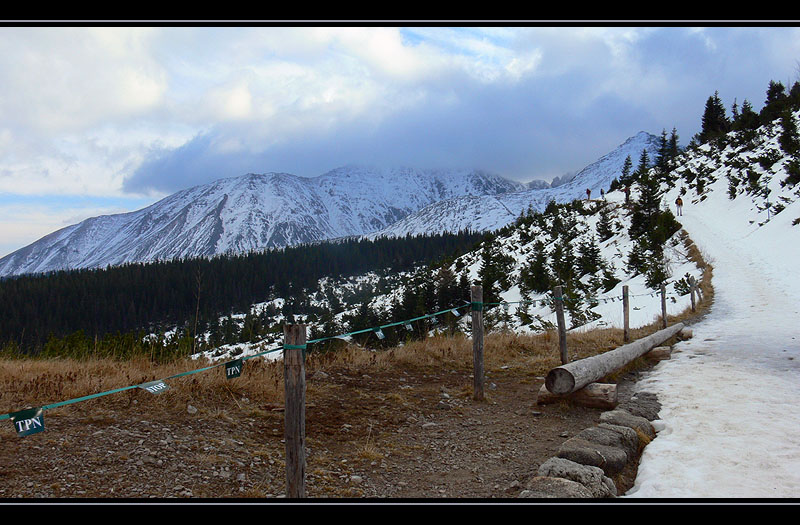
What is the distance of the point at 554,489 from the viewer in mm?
3793

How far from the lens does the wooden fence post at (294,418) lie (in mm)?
3676

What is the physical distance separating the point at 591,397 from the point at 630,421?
1.29 meters

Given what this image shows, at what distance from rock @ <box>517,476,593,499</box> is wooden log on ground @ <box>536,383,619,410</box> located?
128 inches

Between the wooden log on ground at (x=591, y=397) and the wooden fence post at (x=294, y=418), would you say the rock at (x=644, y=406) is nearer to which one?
the wooden log on ground at (x=591, y=397)

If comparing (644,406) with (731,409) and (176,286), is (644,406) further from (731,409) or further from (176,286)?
(176,286)

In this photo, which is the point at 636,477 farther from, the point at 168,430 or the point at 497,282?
the point at 497,282

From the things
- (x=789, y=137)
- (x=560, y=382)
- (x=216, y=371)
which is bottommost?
(x=560, y=382)

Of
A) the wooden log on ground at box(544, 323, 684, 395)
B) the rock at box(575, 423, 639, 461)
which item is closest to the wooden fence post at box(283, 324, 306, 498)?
the rock at box(575, 423, 639, 461)

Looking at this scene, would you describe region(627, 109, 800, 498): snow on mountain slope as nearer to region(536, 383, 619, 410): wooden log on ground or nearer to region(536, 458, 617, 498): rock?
region(536, 458, 617, 498): rock

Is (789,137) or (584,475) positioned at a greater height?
(789,137)

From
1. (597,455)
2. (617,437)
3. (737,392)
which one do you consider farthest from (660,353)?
(597,455)

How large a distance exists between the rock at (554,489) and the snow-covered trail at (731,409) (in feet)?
2.22

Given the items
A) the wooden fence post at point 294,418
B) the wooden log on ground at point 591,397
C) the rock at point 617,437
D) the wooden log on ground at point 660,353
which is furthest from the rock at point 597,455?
the wooden log on ground at point 660,353
